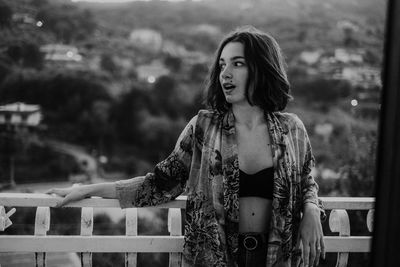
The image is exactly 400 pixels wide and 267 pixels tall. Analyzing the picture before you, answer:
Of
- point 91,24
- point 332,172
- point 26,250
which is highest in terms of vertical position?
point 91,24

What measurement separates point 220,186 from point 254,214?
0.15 meters

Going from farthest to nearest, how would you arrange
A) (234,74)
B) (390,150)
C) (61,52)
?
(61,52) < (234,74) < (390,150)

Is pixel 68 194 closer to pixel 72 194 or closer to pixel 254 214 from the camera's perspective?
pixel 72 194

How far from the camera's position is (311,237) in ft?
4.78

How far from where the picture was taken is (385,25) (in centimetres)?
64

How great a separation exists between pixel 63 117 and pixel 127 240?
64.4ft

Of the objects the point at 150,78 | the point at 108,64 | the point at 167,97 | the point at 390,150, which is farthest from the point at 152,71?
the point at 390,150

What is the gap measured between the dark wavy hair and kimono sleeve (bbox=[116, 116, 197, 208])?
16 cm

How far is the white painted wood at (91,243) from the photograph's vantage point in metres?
1.61

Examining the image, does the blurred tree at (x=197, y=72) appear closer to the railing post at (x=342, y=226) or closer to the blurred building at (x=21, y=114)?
the blurred building at (x=21, y=114)

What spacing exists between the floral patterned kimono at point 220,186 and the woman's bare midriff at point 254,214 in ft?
0.14

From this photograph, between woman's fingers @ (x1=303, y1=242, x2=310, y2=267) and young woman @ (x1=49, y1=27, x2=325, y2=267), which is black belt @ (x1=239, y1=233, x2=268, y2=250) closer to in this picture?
young woman @ (x1=49, y1=27, x2=325, y2=267)

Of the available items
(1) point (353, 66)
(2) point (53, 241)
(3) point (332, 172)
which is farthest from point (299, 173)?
(1) point (353, 66)

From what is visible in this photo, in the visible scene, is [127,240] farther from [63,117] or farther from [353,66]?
[353,66]
